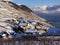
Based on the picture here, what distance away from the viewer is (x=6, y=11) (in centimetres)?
1276

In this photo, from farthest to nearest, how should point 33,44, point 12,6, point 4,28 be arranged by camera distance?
1. point 12,6
2. point 4,28
3. point 33,44

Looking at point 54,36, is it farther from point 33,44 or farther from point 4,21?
point 4,21

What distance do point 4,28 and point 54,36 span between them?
3.68m

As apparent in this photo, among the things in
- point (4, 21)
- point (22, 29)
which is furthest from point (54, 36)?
point (4, 21)

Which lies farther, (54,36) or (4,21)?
(4,21)

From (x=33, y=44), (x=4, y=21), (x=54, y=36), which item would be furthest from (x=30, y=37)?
(x=4, y=21)

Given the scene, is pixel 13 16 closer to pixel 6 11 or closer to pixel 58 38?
pixel 6 11

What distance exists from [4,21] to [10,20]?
372mm

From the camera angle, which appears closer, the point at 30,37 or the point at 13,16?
the point at 30,37

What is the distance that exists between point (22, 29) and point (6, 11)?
2496 mm

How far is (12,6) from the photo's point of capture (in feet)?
46.4

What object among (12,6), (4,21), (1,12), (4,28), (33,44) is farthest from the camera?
(12,6)

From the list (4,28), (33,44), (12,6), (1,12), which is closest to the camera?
(33,44)

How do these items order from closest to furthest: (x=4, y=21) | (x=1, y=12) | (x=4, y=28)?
(x=4, y=28) → (x=4, y=21) → (x=1, y=12)
